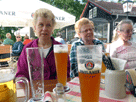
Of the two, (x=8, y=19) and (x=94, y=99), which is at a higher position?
(x=8, y=19)

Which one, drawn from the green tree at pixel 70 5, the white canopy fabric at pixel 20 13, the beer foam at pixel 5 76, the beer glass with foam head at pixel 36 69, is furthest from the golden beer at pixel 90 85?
the green tree at pixel 70 5

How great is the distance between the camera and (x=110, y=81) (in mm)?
784

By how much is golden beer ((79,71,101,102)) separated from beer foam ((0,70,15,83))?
16.9 inches

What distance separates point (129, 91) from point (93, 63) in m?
0.51

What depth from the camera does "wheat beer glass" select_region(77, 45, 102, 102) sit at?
0.59m

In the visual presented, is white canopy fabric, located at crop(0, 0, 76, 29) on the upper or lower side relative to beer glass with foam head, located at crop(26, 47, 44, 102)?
upper

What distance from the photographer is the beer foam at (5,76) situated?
0.68 metres

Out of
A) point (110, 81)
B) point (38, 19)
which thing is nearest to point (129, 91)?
point (110, 81)

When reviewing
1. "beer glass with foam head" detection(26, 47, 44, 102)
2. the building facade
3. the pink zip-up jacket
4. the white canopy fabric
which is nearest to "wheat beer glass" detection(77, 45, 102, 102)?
"beer glass with foam head" detection(26, 47, 44, 102)

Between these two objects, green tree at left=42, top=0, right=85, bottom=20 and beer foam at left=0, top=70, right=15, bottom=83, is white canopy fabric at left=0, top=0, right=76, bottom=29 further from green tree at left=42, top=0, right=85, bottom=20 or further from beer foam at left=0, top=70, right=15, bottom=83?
green tree at left=42, top=0, right=85, bottom=20

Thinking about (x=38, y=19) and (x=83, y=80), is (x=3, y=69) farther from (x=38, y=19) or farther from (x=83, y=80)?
(x=38, y=19)

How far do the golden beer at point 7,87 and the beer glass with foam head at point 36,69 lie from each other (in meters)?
0.12

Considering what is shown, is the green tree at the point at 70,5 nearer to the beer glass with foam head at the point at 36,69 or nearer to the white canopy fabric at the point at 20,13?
the white canopy fabric at the point at 20,13

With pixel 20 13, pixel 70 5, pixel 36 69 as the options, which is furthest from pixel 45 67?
pixel 70 5
